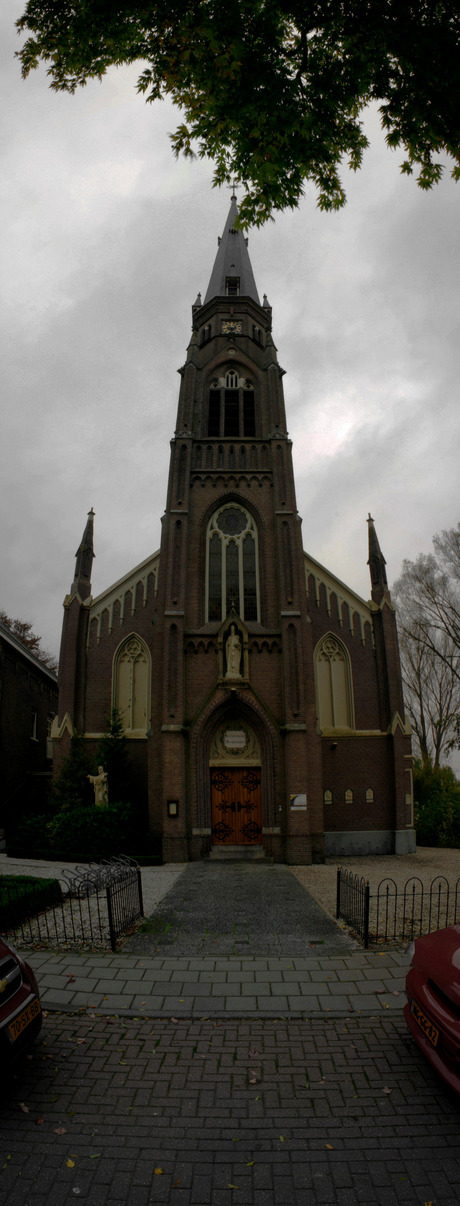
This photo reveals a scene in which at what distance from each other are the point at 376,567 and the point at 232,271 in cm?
1663

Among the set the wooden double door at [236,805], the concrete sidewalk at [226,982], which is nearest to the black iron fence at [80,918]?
the concrete sidewalk at [226,982]

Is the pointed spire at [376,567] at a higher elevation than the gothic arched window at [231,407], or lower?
lower

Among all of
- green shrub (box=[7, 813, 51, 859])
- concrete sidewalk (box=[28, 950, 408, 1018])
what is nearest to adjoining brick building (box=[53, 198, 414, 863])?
green shrub (box=[7, 813, 51, 859])

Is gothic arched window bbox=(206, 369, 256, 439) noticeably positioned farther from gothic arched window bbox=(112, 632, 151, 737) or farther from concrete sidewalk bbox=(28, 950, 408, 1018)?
concrete sidewalk bbox=(28, 950, 408, 1018)

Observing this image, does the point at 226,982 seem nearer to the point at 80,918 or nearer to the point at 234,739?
the point at 80,918

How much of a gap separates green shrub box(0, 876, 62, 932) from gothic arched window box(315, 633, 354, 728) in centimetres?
1441

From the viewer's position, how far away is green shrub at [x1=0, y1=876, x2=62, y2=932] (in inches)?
346

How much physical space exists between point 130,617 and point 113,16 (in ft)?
63.4

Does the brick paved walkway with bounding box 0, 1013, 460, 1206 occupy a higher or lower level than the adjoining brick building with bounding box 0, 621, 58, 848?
lower

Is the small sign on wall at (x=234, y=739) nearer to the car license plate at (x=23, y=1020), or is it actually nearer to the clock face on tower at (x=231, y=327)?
the car license plate at (x=23, y=1020)

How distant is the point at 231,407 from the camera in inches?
961

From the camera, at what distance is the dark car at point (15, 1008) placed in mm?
4525

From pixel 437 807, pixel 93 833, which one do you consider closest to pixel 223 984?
pixel 93 833

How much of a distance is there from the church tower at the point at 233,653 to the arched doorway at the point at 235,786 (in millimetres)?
33
